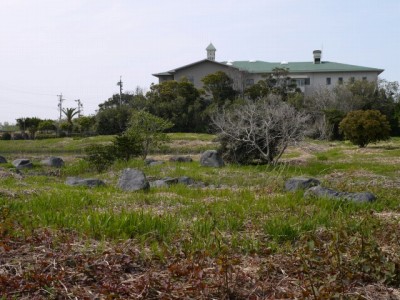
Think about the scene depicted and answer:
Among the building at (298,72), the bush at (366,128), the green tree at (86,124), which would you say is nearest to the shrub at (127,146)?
the bush at (366,128)

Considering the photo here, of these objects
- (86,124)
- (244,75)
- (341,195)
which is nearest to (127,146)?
(341,195)

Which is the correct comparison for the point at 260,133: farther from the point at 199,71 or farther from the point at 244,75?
the point at 199,71

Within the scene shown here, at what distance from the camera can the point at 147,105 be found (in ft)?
149

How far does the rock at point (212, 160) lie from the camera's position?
1612cm

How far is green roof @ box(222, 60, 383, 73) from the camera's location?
59.9 meters

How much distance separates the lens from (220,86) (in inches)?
1962

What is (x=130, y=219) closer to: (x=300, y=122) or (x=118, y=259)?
(x=118, y=259)

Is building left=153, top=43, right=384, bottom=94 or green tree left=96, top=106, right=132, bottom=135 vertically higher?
building left=153, top=43, right=384, bottom=94

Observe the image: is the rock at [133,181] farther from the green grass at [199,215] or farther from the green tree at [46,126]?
the green tree at [46,126]

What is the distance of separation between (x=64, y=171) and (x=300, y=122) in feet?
27.8

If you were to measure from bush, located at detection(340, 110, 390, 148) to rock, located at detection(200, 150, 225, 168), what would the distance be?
12.3m

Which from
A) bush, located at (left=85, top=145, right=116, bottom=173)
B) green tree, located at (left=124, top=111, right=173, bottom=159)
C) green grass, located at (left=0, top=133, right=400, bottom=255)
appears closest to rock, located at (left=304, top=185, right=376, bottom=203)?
green grass, located at (left=0, top=133, right=400, bottom=255)

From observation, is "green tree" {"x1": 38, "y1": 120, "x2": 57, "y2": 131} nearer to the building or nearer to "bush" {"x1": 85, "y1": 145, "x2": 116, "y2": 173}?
the building

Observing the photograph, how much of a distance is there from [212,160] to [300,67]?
157 feet
